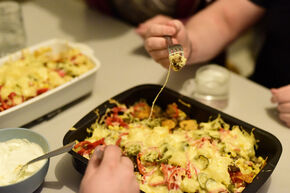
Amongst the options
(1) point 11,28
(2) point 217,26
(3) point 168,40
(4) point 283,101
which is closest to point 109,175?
(3) point 168,40

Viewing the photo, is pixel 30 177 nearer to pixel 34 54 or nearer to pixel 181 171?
pixel 181 171

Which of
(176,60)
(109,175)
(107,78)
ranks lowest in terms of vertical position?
(107,78)

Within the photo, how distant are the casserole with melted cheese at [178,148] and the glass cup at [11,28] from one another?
0.65 metres

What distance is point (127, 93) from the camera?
1083mm

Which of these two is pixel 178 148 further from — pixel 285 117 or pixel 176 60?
pixel 285 117

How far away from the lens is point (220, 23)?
136cm

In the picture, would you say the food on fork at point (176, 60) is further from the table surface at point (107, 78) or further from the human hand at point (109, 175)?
the human hand at point (109, 175)

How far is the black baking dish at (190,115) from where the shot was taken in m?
0.83

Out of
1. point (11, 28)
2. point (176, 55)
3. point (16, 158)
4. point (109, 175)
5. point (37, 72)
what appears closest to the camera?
point (109, 175)

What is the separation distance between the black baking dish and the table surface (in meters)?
0.08

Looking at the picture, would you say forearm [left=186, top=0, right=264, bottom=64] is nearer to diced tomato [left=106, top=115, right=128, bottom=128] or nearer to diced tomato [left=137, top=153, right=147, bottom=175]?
diced tomato [left=106, top=115, right=128, bottom=128]

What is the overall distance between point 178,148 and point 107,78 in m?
0.48

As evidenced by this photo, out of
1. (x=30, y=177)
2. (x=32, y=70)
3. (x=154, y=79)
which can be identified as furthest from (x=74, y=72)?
(x=30, y=177)

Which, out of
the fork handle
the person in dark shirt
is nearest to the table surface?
the person in dark shirt
